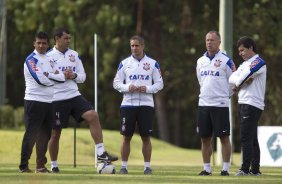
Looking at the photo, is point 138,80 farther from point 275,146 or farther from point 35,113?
point 275,146

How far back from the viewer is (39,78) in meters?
14.7

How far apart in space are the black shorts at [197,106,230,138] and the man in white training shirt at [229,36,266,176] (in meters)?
0.25

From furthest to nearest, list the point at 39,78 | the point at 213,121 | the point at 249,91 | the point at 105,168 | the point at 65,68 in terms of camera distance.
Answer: the point at 65,68 → the point at 213,121 → the point at 249,91 → the point at 105,168 → the point at 39,78

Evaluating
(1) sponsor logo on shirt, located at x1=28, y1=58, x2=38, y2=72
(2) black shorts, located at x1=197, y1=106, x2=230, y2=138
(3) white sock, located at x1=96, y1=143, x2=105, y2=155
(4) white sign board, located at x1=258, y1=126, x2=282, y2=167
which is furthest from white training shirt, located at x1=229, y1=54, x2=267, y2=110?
(4) white sign board, located at x1=258, y1=126, x2=282, y2=167

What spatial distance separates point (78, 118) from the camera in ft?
50.2

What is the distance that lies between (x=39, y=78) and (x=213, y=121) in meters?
2.63

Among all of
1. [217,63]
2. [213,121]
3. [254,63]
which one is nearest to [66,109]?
[213,121]

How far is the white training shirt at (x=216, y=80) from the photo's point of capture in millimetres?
15109

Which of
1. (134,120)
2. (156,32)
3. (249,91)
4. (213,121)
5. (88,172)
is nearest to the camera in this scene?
(249,91)

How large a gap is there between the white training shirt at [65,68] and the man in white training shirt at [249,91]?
2.31 m

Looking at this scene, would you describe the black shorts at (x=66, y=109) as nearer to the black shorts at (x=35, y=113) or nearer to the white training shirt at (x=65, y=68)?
the white training shirt at (x=65, y=68)

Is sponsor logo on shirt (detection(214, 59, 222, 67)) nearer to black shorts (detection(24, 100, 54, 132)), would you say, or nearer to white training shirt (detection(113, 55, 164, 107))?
white training shirt (detection(113, 55, 164, 107))

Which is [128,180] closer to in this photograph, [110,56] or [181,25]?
[110,56]

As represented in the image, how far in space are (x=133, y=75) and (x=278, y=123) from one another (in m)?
24.0
